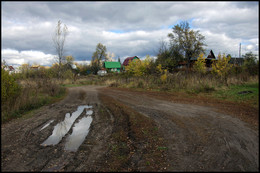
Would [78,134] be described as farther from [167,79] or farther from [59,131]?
[167,79]

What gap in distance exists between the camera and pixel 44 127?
559 centimetres

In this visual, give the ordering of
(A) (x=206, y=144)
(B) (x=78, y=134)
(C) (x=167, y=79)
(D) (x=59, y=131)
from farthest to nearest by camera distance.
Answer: (C) (x=167, y=79) → (D) (x=59, y=131) → (B) (x=78, y=134) → (A) (x=206, y=144)

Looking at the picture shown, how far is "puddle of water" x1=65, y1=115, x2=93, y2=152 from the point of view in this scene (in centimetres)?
412

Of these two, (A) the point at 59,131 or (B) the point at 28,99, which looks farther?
(B) the point at 28,99

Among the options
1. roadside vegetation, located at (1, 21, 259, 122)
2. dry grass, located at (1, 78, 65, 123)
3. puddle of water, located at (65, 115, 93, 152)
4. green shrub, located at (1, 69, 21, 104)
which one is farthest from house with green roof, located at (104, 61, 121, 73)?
green shrub, located at (1, 69, 21, 104)

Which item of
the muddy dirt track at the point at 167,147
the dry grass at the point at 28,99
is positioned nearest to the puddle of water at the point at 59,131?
the muddy dirt track at the point at 167,147

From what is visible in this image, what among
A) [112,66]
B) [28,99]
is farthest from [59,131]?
[112,66]

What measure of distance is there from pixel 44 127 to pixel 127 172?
384 cm

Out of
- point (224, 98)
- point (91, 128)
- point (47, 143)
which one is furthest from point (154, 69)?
point (47, 143)

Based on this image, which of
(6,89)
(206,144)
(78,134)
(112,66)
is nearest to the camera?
(206,144)

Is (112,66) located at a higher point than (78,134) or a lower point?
higher

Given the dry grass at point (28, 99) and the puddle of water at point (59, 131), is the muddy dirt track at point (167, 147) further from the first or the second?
the dry grass at point (28, 99)

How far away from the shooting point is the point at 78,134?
5.04 meters

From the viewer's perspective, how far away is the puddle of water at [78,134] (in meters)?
4.12
